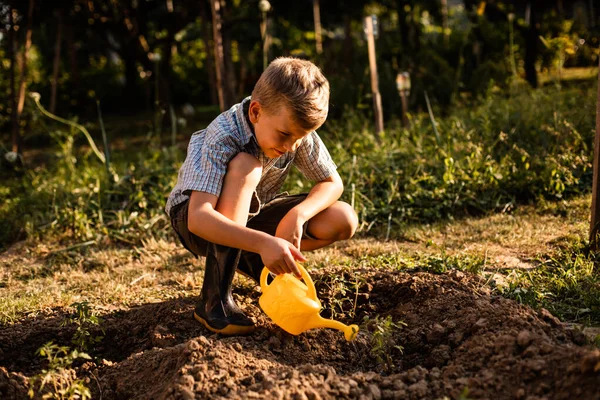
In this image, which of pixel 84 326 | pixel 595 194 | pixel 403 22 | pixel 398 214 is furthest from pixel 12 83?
pixel 403 22

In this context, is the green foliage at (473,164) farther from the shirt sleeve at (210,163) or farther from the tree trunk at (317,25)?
the tree trunk at (317,25)

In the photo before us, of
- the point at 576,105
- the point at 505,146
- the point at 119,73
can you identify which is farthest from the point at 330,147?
the point at 119,73

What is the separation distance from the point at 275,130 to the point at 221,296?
23.6 inches

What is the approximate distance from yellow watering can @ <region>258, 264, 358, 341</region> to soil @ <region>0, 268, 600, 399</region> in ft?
0.32

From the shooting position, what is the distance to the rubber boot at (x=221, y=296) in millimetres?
2334

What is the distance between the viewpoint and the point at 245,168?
2336mm

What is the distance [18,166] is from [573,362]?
440 centimetres

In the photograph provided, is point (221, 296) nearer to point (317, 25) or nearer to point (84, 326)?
point (84, 326)

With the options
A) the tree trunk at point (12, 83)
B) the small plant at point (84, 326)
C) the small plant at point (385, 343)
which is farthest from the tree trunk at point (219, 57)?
the small plant at point (385, 343)

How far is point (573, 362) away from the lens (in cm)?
177

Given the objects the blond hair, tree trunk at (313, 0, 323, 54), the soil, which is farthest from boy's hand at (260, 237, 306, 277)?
tree trunk at (313, 0, 323, 54)

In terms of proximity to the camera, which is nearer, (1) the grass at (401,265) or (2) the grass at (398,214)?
(1) the grass at (401,265)

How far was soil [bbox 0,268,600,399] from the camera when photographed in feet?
5.96

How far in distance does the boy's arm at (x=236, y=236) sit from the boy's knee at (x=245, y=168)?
0.36 feet
